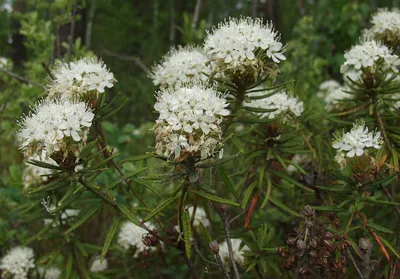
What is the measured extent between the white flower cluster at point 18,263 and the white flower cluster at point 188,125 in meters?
1.75

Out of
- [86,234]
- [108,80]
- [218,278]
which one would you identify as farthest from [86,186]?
[86,234]

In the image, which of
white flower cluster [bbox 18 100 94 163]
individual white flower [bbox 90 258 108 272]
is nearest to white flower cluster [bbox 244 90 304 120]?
white flower cluster [bbox 18 100 94 163]

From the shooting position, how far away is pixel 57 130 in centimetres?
198

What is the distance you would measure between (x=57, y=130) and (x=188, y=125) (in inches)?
22.0

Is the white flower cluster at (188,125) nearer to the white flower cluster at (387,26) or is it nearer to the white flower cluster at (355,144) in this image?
the white flower cluster at (355,144)

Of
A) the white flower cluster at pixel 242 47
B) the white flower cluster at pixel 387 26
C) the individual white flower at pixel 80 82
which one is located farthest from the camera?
the white flower cluster at pixel 387 26

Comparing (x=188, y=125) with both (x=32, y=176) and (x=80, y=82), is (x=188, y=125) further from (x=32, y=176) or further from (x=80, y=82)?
(x=32, y=176)

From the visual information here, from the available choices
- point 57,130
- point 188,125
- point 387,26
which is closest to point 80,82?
point 57,130

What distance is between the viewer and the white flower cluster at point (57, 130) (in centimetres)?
197

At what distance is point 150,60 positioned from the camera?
8906 millimetres

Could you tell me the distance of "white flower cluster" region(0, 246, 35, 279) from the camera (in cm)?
315

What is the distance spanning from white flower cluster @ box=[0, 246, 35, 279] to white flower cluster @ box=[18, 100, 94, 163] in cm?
138

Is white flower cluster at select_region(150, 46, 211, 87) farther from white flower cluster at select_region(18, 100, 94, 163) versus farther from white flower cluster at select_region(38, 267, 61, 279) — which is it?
white flower cluster at select_region(38, 267, 61, 279)

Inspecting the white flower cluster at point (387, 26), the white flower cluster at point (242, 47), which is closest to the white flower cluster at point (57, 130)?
the white flower cluster at point (242, 47)
